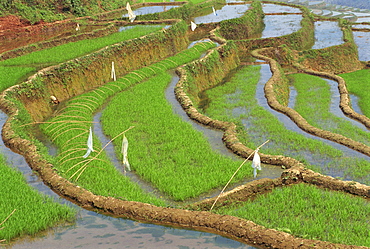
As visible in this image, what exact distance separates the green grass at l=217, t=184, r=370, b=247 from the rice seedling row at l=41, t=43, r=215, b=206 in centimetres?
157

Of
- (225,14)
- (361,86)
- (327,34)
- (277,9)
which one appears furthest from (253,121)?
(277,9)

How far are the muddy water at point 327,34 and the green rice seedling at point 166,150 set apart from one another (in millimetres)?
14838

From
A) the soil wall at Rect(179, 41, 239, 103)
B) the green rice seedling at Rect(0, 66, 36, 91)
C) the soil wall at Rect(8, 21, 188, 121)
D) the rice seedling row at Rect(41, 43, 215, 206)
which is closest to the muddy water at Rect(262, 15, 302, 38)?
the soil wall at Rect(179, 41, 239, 103)

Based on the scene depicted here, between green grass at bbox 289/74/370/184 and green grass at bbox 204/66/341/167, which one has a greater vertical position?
green grass at bbox 204/66/341/167

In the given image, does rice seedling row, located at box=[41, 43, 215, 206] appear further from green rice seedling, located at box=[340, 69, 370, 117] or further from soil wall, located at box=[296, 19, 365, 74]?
soil wall, located at box=[296, 19, 365, 74]

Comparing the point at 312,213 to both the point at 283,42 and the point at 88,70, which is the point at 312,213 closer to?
the point at 88,70

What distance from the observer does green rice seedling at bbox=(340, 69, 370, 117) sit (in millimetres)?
14747

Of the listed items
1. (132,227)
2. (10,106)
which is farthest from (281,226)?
(10,106)

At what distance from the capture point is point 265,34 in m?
26.3

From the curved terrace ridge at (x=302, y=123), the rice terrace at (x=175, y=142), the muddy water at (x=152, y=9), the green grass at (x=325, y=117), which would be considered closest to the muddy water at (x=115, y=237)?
the rice terrace at (x=175, y=142)

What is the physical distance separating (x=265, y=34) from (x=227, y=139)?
18.2m

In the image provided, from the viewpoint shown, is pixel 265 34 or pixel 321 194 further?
pixel 265 34

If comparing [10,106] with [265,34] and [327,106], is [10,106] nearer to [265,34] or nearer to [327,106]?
[327,106]

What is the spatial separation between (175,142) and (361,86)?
420 inches
